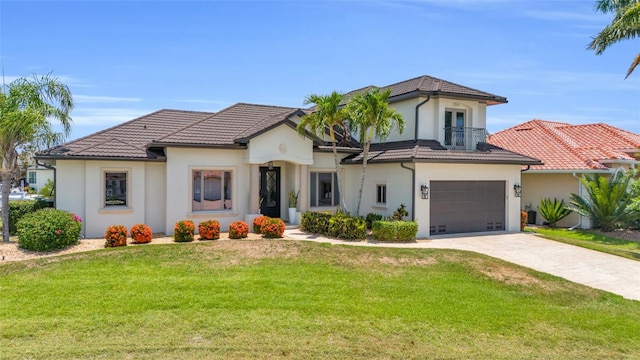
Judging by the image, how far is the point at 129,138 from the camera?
62.6 ft

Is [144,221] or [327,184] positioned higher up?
[327,184]

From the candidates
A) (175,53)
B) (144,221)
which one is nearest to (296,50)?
(175,53)

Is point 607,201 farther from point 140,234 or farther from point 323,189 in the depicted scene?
point 140,234

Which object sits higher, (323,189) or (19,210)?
(323,189)

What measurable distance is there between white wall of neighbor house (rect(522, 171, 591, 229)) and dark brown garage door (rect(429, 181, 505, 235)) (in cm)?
609

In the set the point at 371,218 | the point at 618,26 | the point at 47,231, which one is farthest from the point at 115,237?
the point at 618,26

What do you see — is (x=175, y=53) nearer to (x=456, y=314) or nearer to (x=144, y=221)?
(x=144, y=221)

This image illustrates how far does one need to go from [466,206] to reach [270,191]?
9.15 meters

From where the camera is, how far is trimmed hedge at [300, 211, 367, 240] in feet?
56.0

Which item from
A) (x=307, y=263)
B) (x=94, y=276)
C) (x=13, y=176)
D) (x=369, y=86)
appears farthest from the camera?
(x=369, y=86)

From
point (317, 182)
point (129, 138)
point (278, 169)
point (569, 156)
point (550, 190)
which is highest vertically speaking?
point (129, 138)

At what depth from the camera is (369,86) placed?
84.2 ft

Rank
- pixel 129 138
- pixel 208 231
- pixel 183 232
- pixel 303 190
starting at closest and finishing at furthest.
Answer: pixel 183 232
pixel 208 231
pixel 129 138
pixel 303 190

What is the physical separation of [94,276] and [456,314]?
9.13 m
